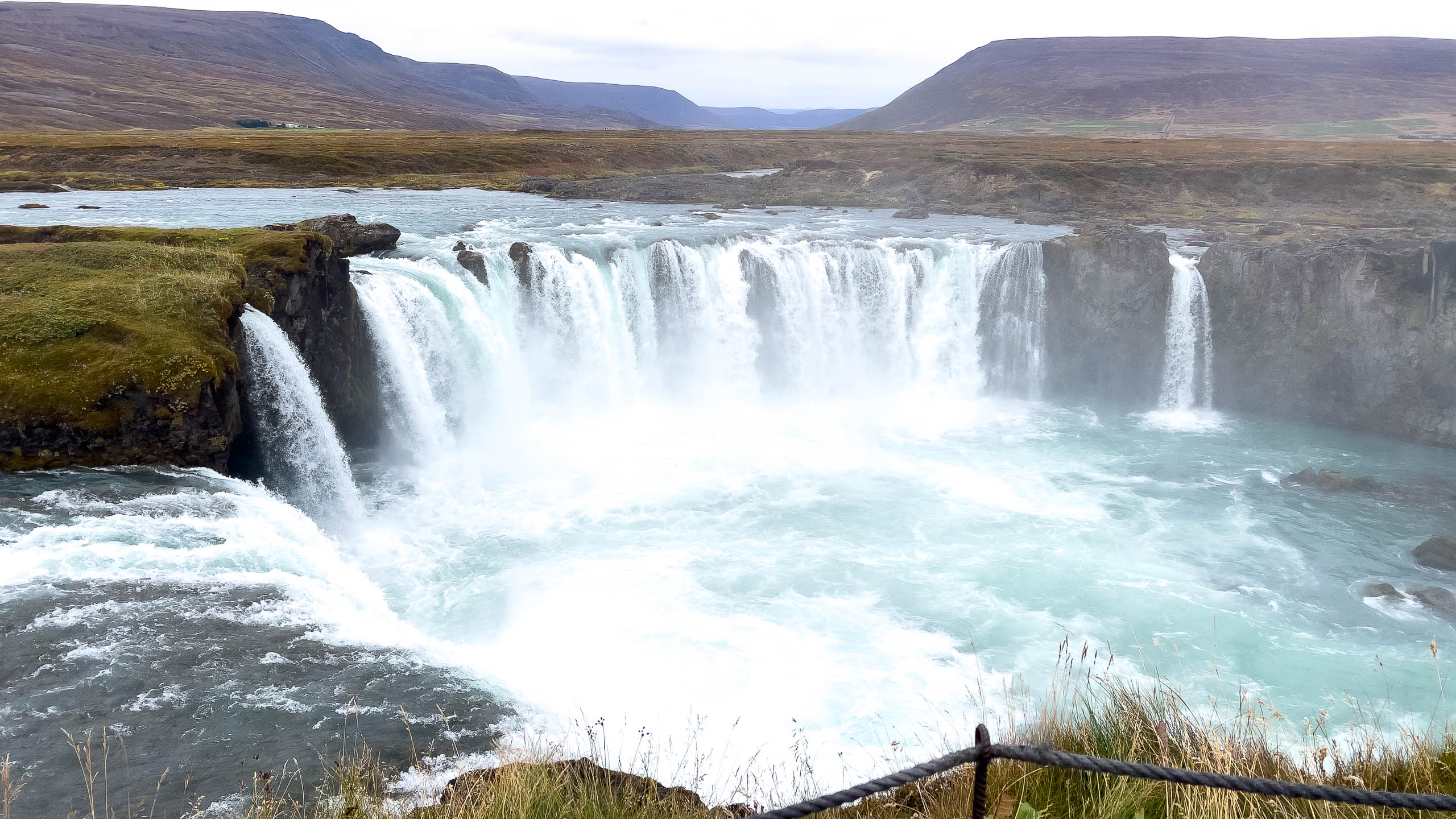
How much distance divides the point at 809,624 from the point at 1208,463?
649 inches

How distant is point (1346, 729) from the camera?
41.4 feet

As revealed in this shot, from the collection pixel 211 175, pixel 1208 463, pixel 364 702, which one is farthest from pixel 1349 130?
pixel 364 702

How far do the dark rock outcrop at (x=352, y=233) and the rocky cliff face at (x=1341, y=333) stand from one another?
2844 cm

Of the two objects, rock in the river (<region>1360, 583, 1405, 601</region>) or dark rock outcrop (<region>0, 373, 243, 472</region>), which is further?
rock in the river (<region>1360, 583, 1405, 601</region>)

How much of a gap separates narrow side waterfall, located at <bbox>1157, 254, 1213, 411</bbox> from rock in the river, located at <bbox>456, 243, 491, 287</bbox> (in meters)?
24.2

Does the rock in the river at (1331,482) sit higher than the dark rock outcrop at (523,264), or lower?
lower

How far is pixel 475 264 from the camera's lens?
26.2 metres

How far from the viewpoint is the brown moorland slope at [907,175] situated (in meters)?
45.3

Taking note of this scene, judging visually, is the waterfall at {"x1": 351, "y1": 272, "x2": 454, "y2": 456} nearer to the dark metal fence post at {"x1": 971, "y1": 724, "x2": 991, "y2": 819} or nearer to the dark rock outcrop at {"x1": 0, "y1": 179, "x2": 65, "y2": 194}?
the dark metal fence post at {"x1": 971, "y1": 724, "x2": 991, "y2": 819}

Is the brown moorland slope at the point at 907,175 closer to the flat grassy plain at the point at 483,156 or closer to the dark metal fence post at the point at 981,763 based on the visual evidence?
the flat grassy plain at the point at 483,156

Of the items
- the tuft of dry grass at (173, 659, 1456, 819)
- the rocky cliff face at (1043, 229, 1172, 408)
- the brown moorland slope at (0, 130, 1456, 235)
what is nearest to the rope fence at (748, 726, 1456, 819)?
the tuft of dry grass at (173, 659, 1456, 819)

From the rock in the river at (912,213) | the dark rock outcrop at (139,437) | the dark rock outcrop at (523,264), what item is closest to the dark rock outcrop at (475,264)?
the dark rock outcrop at (523,264)

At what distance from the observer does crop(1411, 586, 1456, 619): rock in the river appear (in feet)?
55.1

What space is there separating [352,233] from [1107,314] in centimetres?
2685
